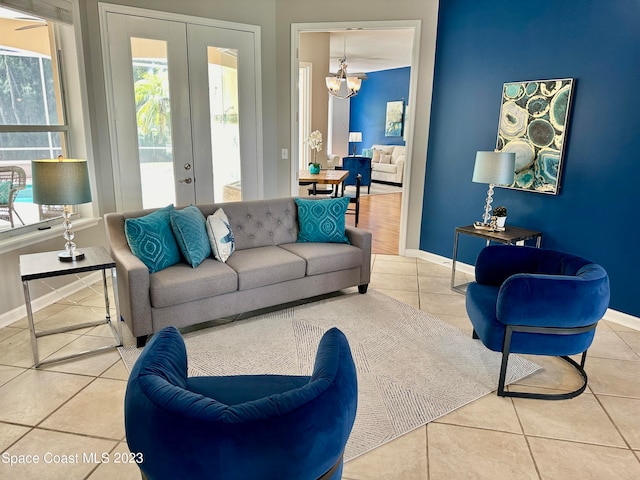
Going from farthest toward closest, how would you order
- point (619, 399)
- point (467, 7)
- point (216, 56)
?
point (216, 56) < point (467, 7) < point (619, 399)

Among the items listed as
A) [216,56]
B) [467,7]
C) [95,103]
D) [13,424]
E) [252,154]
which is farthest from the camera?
[252,154]

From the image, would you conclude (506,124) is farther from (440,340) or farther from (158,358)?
(158,358)

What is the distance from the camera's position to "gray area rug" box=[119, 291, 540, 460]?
88.8 inches

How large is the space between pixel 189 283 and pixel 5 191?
1685mm

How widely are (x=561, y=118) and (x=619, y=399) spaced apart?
7.21 ft

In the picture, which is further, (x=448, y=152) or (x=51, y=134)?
(x=448, y=152)

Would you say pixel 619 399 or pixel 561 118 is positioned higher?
pixel 561 118

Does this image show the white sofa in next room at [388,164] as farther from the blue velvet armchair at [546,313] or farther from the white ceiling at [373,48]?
the blue velvet armchair at [546,313]

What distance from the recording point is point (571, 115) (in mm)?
3480

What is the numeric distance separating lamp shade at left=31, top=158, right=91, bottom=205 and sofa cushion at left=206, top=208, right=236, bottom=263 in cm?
90

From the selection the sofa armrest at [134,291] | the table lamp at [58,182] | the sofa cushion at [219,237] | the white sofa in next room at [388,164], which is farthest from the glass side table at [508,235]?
the white sofa in next room at [388,164]

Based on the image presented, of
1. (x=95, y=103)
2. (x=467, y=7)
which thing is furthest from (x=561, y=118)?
(x=95, y=103)

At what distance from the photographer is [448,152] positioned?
4547mm

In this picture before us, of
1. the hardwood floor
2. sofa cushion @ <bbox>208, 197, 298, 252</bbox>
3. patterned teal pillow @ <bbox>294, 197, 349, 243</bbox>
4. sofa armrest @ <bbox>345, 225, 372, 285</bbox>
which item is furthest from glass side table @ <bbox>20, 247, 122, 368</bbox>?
the hardwood floor
